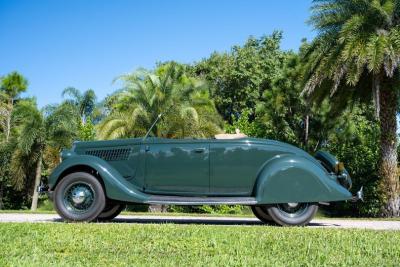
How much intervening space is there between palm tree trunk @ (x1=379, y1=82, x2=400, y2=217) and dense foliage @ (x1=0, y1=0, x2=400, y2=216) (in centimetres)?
4

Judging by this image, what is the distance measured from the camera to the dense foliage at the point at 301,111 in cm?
1622

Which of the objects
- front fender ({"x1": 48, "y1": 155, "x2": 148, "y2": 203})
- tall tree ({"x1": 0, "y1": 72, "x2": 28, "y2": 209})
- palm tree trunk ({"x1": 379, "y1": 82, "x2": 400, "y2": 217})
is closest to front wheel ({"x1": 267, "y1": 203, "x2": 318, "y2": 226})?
front fender ({"x1": 48, "y1": 155, "x2": 148, "y2": 203})

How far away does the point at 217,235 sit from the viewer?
5.44 meters

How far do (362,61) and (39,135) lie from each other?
15.2 m

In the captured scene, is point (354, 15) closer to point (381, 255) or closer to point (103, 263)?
point (381, 255)

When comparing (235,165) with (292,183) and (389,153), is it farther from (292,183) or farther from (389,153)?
(389,153)

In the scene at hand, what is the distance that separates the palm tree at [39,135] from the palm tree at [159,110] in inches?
99.8

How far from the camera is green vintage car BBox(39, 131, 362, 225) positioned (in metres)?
6.91

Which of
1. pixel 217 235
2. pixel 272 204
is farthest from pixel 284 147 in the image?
pixel 217 235

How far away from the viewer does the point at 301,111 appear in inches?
1006

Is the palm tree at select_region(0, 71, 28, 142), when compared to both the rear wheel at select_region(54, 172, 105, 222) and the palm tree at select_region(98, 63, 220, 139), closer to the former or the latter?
the palm tree at select_region(98, 63, 220, 139)

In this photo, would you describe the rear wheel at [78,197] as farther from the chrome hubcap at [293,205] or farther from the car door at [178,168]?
the chrome hubcap at [293,205]

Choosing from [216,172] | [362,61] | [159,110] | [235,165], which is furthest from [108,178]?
[159,110]

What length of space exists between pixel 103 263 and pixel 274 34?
36.1 m
